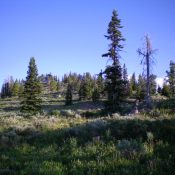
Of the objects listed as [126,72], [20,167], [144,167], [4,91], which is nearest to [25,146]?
[20,167]

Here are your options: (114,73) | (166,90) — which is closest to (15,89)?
(166,90)

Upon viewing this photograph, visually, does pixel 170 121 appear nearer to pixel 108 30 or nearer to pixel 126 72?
pixel 108 30

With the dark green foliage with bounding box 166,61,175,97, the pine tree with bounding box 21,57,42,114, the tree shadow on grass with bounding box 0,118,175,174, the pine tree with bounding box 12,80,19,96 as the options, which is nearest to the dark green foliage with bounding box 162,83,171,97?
the dark green foliage with bounding box 166,61,175,97

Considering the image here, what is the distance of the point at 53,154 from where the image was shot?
36.0 ft

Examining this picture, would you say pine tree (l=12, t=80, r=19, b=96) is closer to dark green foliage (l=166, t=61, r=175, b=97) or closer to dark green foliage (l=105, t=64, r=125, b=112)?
dark green foliage (l=166, t=61, r=175, b=97)

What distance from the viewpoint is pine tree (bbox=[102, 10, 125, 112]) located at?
3775 centimetres

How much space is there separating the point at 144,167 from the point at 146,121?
465cm

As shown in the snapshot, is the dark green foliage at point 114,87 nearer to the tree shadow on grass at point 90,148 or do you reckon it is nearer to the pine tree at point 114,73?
the pine tree at point 114,73

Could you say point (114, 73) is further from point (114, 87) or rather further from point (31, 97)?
point (31, 97)

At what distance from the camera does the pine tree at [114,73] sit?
3775 centimetres

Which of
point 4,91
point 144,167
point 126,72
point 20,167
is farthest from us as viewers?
point 4,91

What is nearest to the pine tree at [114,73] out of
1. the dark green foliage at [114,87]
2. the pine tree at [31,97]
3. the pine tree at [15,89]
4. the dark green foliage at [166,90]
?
the dark green foliage at [114,87]

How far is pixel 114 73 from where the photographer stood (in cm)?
3972

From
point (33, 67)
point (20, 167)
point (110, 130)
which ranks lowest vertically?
point (20, 167)
